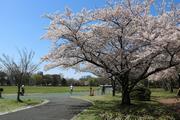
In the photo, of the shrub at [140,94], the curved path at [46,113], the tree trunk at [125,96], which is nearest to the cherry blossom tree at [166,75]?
the shrub at [140,94]

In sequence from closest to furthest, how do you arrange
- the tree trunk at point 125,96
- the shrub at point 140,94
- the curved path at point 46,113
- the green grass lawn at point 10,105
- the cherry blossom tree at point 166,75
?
the curved path at point 46,113, the green grass lawn at point 10,105, the tree trunk at point 125,96, the cherry blossom tree at point 166,75, the shrub at point 140,94

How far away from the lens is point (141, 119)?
16.3 metres

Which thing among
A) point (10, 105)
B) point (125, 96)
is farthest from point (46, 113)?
A: point (125, 96)

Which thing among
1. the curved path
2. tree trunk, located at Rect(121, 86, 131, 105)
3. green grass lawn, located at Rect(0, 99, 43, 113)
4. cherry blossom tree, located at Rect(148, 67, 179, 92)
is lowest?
the curved path

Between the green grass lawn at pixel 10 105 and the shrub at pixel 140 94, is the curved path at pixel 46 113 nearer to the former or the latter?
the green grass lawn at pixel 10 105

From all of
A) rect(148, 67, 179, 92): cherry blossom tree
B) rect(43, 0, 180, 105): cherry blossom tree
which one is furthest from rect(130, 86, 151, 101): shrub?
rect(43, 0, 180, 105): cherry blossom tree

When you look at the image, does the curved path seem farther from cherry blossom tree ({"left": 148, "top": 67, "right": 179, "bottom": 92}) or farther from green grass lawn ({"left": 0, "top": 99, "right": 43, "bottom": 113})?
cherry blossom tree ({"left": 148, "top": 67, "right": 179, "bottom": 92})

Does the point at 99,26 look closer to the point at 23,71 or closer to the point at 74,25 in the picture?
the point at 74,25

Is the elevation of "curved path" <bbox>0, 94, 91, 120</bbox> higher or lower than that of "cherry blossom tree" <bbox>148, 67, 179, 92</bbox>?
lower

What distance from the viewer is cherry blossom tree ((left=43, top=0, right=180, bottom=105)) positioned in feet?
66.6

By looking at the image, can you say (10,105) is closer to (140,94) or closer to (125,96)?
(125,96)

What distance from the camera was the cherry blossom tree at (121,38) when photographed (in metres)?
20.3

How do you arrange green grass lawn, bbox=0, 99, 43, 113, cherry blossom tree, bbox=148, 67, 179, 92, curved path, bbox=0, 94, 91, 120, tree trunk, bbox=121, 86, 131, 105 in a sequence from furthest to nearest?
cherry blossom tree, bbox=148, 67, 179, 92 < tree trunk, bbox=121, 86, 131, 105 < green grass lawn, bbox=0, 99, 43, 113 < curved path, bbox=0, 94, 91, 120

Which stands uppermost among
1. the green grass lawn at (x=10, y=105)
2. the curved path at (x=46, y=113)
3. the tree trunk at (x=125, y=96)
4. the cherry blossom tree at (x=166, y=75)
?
the cherry blossom tree at (x=166, y=75)
